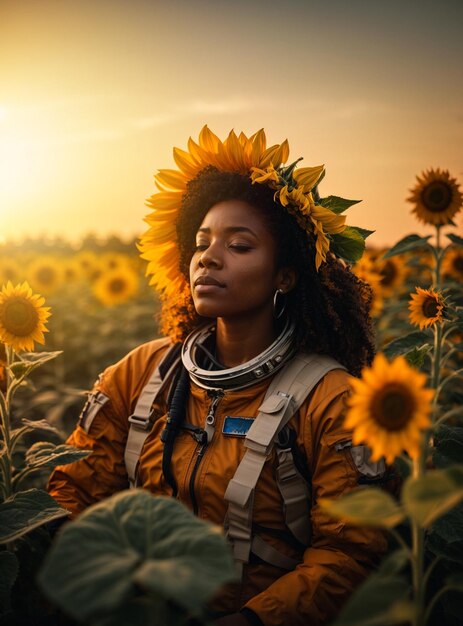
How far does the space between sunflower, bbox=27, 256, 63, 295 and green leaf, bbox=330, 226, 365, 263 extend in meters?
5.84

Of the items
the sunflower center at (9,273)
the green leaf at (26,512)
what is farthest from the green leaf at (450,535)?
the sunflower center at (9,273)

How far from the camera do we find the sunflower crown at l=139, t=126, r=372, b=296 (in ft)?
8.18

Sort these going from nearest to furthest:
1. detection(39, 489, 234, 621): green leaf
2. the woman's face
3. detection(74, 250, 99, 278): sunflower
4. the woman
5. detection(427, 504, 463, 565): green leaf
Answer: detection(39, 489, 234, 621): green leaf
detection(427, 504, 463, 565): green leaf
the woman
the woman's face
detection(74, 250, 99, 278): sunflower

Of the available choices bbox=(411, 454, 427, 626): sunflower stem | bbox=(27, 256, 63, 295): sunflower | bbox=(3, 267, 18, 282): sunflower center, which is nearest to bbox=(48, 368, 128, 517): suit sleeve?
bbox=(411, 454, 427, 626): sunflower stem

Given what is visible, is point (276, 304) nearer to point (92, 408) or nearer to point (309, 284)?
point (309, 284)

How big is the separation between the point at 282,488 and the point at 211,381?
21.5 inches

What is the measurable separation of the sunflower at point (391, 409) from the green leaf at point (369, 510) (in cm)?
10

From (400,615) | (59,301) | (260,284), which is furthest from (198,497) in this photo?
(59,301)

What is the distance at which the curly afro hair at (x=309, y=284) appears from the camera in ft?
8.61

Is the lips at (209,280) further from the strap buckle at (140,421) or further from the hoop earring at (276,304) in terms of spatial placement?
the strap buckle at (140,421)

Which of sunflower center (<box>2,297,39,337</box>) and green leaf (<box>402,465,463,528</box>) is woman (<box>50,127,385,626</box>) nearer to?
sunflower center (<box>2,297,39,337</box>)

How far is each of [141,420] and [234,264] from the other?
812 mm

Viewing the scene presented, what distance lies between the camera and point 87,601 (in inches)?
34.5

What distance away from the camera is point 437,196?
3189 millimetres
